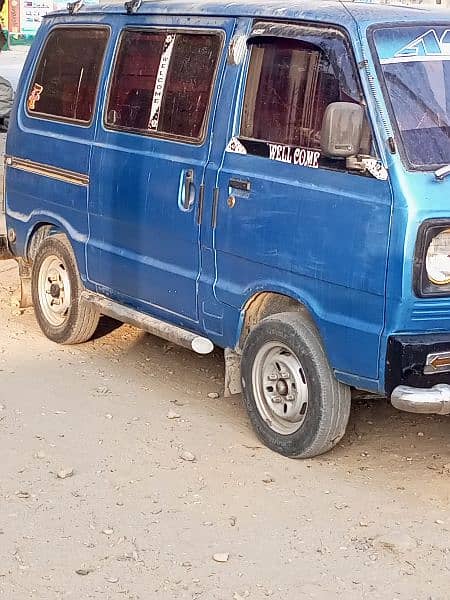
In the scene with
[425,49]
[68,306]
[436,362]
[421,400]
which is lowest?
[68,306]

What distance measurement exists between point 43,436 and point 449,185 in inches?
95.0

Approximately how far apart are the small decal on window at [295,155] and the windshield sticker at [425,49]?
1.72 ft

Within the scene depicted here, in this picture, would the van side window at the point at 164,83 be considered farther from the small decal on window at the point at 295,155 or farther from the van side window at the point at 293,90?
the small decal on window at the point at 295,155

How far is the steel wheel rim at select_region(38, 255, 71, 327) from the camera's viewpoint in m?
7.19

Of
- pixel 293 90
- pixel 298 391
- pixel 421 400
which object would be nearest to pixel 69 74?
pixel 293 90

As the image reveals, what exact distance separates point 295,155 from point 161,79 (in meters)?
1.23

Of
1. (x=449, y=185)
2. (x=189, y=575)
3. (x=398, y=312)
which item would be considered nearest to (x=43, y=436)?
(x=189, y=575)

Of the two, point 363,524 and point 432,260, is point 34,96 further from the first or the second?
point 363,524

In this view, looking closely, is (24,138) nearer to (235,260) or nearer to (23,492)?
(235,260)

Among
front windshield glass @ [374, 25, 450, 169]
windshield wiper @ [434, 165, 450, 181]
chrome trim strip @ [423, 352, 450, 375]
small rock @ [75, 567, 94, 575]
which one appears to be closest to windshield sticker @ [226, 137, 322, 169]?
front windshield glass @ [374, 25, 450, 169]

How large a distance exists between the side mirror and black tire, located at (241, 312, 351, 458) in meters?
0.90

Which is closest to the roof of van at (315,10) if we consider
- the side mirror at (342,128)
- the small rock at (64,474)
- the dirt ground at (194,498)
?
the side mirror at (342,128)

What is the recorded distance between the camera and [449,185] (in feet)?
15.4

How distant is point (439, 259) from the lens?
15.3ft
